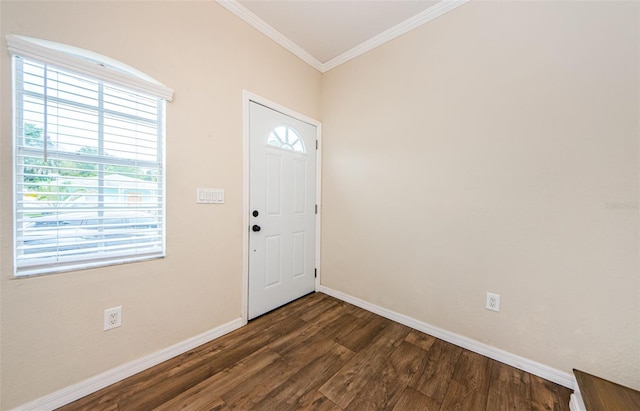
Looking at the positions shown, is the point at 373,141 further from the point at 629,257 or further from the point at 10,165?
the point at 10,165

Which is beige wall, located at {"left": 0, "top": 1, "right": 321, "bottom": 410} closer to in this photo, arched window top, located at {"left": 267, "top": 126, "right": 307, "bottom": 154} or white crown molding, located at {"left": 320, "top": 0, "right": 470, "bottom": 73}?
arched window top, located at {"left": 267, "top": 126, "right": 307, "bottom": 154}

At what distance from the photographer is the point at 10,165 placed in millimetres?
1115

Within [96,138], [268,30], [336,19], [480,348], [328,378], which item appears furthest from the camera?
[268,30]

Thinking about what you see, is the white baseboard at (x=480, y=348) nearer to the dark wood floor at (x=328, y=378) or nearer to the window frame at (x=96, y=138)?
the dark wood floor at (x=328, y=378)

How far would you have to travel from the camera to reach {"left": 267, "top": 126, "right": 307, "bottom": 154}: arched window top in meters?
2.28

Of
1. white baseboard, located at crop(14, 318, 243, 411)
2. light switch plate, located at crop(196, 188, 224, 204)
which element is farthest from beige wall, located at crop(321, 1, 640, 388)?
white baseboard, located at crop(14, 318, 243, 411)

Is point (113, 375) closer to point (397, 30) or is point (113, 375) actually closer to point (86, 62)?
point (86, 62)

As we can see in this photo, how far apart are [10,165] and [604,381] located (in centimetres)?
350

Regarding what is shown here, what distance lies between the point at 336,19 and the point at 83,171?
229cm

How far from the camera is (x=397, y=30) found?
2.11m

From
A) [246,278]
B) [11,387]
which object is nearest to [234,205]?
[246,278]

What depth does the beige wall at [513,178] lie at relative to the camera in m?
1.31

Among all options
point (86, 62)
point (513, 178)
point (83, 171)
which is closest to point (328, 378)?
point (513, 178)

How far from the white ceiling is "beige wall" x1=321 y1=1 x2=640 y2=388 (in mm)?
124
